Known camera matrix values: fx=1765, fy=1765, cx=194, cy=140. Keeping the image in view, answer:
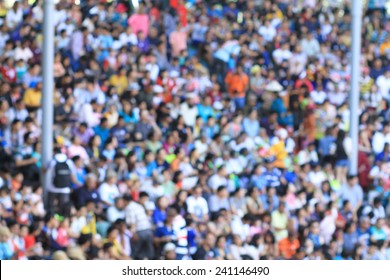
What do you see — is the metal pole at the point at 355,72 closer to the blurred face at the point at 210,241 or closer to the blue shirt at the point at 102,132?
the blue shirt at the point at 102,132

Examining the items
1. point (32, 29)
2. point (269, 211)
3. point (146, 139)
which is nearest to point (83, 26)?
point (32, 29)

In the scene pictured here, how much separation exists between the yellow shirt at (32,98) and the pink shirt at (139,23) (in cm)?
374

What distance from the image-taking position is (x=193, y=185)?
78.0ft

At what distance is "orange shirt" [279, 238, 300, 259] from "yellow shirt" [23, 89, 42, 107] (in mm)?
3906

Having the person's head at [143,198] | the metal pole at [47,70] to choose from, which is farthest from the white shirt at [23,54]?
the person's head at [143,198]

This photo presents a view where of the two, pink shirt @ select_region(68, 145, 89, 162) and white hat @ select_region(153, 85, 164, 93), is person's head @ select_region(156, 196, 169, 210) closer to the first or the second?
pink shirt @ select_region(68, 145, 89, 162)

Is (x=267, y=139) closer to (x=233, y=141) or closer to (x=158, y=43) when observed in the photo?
(x=233, y=141)

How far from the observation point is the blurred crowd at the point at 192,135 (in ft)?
72.6

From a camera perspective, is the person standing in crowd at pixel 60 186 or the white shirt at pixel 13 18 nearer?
the person standing in crowd at pixel 60 186

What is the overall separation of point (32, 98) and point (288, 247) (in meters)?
4.13

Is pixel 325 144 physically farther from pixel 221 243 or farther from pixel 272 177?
pixel 221 243

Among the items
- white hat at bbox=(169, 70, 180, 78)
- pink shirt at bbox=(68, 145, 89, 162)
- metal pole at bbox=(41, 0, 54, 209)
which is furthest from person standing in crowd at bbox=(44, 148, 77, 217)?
white hat at bbox=(169, 70, 180, 78)

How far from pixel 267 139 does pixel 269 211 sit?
228 centimetres

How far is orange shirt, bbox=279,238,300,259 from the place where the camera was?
2336 cm
